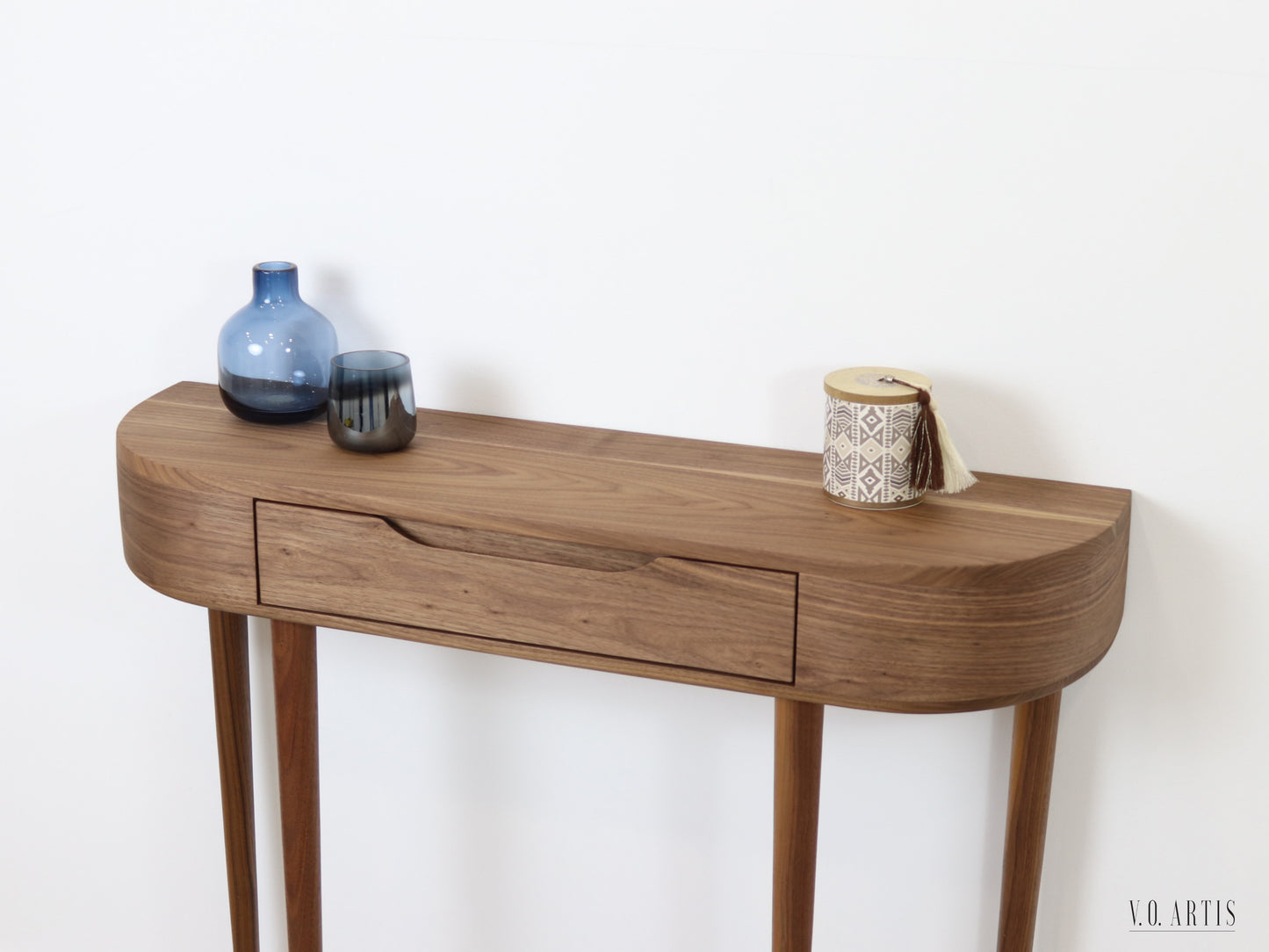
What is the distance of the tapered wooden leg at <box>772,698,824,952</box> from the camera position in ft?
3.51

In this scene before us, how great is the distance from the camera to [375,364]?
1.18 metres

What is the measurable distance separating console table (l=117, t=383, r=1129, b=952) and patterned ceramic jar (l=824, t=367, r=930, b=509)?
19 mm

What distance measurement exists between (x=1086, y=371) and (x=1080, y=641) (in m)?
0.23

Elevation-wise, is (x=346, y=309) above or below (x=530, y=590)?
above

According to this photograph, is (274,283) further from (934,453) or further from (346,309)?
(934,453)

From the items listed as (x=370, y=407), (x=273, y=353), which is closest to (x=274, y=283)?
(x=273, y=353)

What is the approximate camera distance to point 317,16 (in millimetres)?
1203

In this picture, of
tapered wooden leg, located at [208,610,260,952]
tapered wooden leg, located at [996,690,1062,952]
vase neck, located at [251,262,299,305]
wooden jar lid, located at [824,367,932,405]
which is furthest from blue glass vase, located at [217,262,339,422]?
tapered wooden leg, located at [996,690,1062,952]

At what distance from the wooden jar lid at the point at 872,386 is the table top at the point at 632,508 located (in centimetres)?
9

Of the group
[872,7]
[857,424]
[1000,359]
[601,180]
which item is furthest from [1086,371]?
[601,180]

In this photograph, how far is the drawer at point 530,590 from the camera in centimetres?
100

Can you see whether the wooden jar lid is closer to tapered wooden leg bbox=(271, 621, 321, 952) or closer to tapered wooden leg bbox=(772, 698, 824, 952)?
tapered wooden leg bbox=(772, 698, 824, 952)

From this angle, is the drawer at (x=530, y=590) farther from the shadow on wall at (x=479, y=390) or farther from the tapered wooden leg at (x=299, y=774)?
the shadow on wall at (x=479, y=390)

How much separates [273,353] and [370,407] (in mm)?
129
